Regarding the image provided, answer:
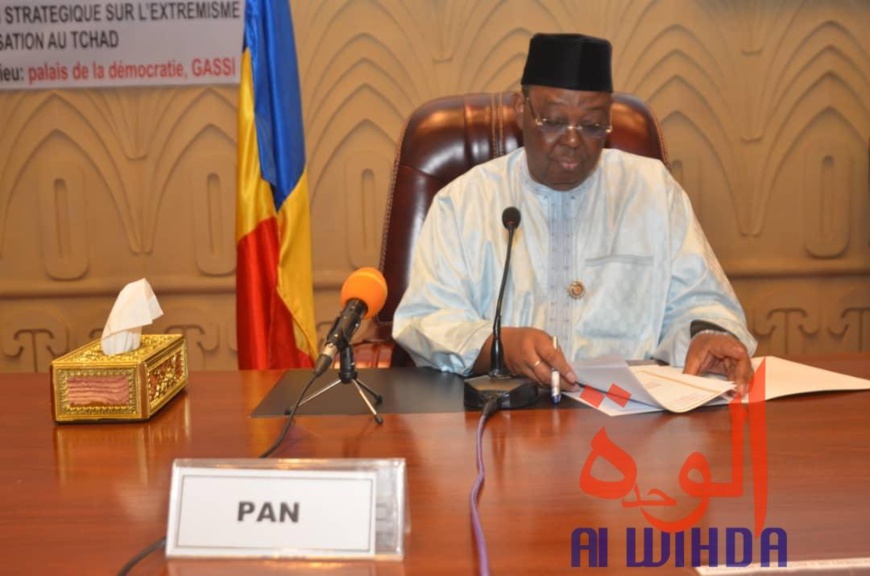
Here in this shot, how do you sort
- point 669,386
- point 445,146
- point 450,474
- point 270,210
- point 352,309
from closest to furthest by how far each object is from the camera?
point 450,474 → point 352,309 → point 669,386 → point 445,146 → point 270,210

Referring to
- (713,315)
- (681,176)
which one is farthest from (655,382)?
(681,176)

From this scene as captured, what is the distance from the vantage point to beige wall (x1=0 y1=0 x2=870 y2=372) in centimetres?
387

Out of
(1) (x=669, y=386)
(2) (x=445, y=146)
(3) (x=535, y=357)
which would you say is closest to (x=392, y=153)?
(2) (x=445, y=146)

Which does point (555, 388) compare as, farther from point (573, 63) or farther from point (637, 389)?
point (573, 63)

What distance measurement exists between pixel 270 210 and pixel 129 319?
1.57 metres

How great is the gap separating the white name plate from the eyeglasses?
1.45 meters

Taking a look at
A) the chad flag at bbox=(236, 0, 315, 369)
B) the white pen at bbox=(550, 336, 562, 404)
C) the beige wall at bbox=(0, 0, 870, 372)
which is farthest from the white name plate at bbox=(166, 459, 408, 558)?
the beige wall at bbox=(0, 0, 870, 372)

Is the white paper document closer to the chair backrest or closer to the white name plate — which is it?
the white name plate

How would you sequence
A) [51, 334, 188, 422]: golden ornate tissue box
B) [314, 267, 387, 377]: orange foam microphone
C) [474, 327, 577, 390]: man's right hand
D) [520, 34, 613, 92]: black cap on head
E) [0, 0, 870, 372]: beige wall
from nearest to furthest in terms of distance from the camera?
[314, 267, 387, 377]: orange foam microphone
[51, 334, 188, 422]: golden ornate tissue box
[474, 327, 577, 390]: man's right hand
[520, 34, 613, 92]: black cap on head
[0, 0, 870, 372]: beige wall

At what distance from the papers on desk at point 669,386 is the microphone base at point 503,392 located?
9 centimetres

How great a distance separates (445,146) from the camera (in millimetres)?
2777

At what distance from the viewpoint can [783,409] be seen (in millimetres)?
1703

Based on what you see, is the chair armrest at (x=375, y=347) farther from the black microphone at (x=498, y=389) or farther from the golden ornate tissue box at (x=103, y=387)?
the golden ornate tissue box at (x=103, y=387)

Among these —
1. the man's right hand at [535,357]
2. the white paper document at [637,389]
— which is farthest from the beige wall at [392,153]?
the white paper document at [637,389]
